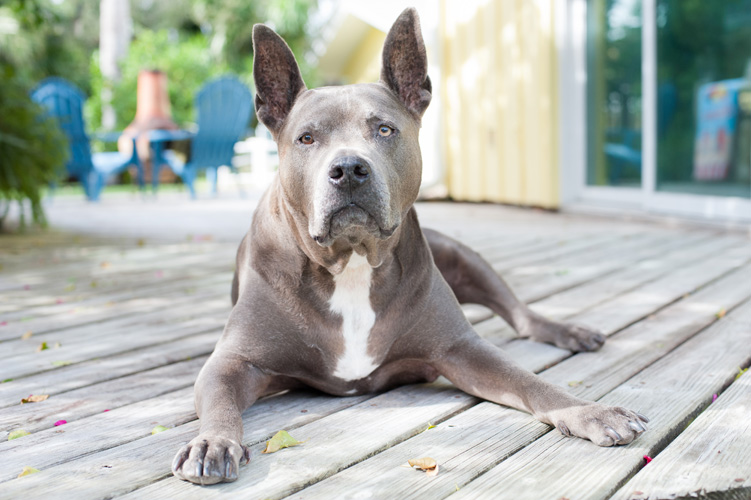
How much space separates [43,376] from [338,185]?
141 centimetres

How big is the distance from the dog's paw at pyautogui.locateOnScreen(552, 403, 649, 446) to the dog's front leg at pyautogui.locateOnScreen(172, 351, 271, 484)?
87 cm

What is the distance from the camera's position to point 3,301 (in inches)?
165

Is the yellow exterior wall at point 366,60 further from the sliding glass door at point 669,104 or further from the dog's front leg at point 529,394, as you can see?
→ the dog's front leg at point 529,394

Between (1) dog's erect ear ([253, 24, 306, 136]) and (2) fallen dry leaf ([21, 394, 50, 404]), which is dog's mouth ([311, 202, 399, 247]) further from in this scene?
(2) fallen dry leaf ([21, 394, 50, 404])

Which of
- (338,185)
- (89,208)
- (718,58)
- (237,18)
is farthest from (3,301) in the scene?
(237,18)

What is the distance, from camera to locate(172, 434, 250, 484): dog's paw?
1802mm

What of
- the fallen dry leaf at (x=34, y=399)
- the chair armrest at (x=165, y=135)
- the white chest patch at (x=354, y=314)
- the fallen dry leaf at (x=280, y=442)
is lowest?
the fallen dry leaf at (x=34, y=399)

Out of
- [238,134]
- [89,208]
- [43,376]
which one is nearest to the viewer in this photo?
[43,376]

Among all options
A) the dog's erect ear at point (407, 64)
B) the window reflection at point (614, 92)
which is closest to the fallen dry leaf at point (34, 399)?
the dog's erect ear at point (407, 64)

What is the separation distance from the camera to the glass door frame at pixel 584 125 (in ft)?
22.7

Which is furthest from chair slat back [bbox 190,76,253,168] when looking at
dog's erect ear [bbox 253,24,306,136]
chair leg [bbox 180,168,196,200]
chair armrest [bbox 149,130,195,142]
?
dog's erect ear [bbox 253,24,306,136]

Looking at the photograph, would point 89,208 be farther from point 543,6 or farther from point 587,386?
point 587,386

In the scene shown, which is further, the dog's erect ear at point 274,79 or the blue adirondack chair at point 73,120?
the blue adirondack chair at point 73,120

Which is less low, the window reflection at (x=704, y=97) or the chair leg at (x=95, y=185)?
the window reflection at (x=704, y=97)
